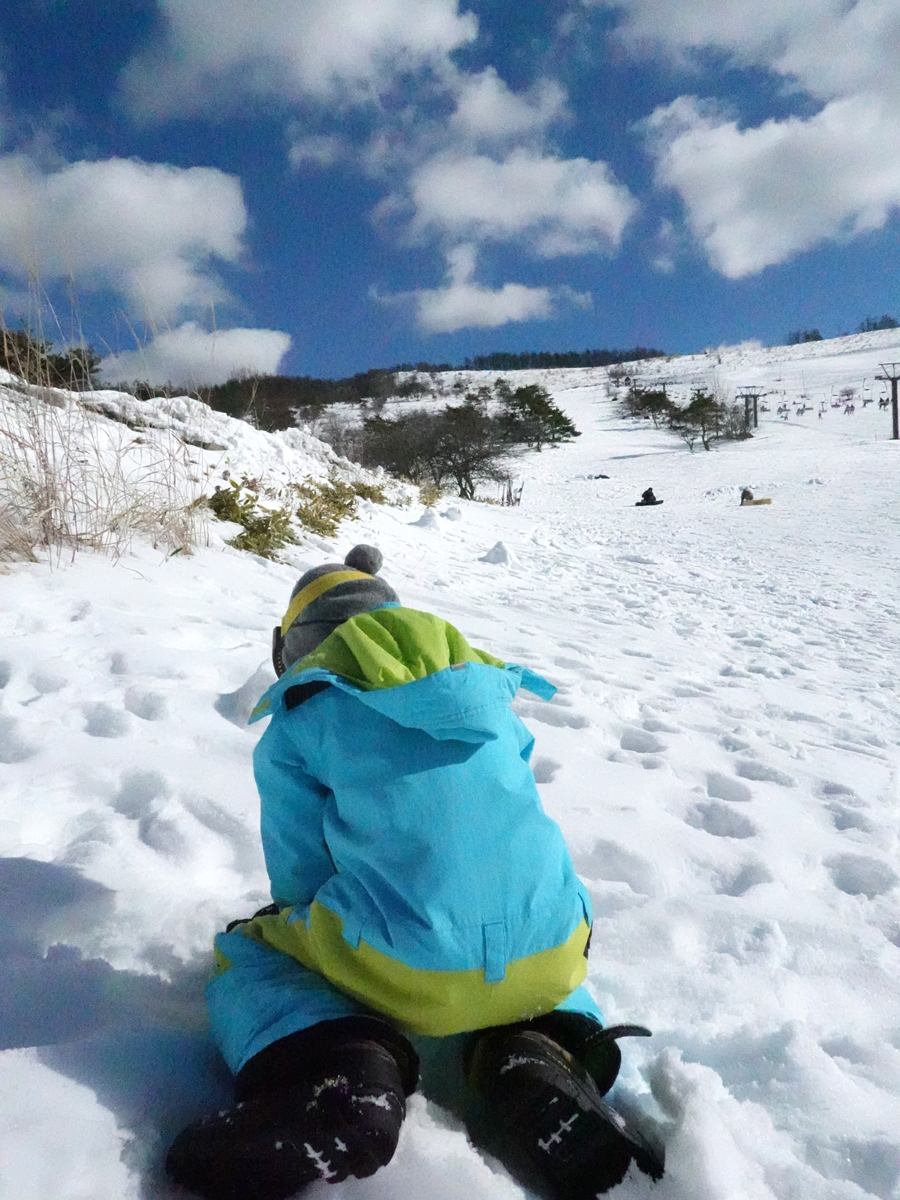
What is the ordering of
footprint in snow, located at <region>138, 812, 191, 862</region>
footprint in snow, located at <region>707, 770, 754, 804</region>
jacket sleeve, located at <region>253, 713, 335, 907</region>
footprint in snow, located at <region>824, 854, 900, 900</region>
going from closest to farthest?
jacket sleeve, located at <region>253, 713, 335, 907</region> → footprint in snow, located at <region>138, 812, 191, 862</region> → footprint in snow, located at <region>824, 854, 900, 900</region> → footprint in snow, located at <region>707, 770, 754, 804</region>

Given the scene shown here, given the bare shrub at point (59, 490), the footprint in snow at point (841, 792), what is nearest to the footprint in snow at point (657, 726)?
the footprint in snow at point (841, 792)

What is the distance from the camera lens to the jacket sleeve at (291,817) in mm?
1208

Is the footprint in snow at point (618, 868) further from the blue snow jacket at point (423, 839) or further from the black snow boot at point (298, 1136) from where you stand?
the black snow boot at point (298, 1136)

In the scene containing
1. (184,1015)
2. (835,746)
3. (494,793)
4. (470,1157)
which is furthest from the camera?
(835,746)

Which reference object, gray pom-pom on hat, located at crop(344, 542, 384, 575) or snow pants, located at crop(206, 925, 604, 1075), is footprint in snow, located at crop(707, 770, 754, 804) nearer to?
snow pants, located at crop(206, 925, 604, 1075)

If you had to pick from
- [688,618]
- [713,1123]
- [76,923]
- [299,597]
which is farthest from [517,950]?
[688,618]

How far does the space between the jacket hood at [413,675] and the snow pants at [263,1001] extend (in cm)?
43

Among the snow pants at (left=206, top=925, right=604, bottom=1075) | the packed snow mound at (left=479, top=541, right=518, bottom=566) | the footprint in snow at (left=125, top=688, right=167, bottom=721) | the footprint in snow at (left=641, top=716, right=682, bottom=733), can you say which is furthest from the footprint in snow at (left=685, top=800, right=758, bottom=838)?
the packed snow mound at (left=479, top=541, right=518, bottom=566)

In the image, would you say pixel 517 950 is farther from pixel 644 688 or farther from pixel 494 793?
pixel 644 688

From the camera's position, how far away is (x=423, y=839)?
1.05 metres

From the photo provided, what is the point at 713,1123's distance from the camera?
1032 millimetres

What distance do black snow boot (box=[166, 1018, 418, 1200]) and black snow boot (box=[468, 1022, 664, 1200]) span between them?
0.54 feet

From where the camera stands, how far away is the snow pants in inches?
40.1

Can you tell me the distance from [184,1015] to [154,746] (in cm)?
103
